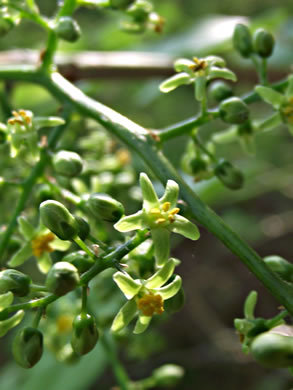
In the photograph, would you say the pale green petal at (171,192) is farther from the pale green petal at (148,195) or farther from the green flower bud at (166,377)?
the green flower bud at (166,377)

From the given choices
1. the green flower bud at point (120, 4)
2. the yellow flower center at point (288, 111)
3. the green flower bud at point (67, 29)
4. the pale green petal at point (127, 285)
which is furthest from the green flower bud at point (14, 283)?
the green flower bud at point (120, 4)

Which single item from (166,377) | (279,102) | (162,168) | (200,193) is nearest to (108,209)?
(162,168)

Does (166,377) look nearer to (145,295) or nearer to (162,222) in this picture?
(145,295)

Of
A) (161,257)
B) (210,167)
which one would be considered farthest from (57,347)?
(161,257)

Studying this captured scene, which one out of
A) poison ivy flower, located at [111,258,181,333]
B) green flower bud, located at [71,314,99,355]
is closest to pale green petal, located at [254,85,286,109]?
poison ivy flower, located at [111,258,181,333]

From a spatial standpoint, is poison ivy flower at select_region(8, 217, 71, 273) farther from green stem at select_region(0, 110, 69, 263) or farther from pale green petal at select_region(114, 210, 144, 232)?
pale green petal at select_region(114, 210, 144, 232)
